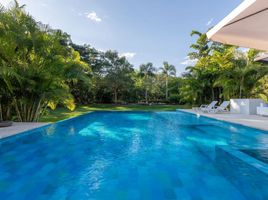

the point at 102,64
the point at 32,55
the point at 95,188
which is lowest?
the point at 95,188

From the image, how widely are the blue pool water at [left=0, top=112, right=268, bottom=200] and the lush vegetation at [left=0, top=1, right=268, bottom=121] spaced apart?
2.85 meters

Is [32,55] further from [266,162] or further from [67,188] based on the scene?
[266,162]

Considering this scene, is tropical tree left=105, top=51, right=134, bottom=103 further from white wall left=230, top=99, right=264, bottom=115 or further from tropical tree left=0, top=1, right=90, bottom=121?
tropical tree left=0, top=1, right=90, bottom=121

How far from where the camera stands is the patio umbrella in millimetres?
2828

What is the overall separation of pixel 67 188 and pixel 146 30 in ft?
72.4

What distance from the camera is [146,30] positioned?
2256cm

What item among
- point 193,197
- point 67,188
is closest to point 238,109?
point 193,197

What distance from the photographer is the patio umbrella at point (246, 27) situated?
2.83 metres

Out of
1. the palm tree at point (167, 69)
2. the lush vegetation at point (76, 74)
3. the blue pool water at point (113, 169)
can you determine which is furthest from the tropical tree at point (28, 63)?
the palm tree at point (167, 69)

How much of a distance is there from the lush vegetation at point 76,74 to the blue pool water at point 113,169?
9.35 ft

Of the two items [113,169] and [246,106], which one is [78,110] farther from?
[113,169]

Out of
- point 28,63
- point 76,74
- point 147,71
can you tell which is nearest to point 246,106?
point 76,74

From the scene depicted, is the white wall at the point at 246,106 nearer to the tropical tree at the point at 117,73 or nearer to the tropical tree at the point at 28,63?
the tropical tree at the point at 28,63

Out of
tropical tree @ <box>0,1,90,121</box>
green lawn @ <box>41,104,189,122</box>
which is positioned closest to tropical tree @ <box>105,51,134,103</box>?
green lawn @ <box>41,104,189,122</box>
